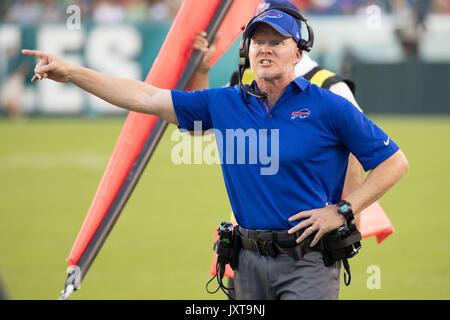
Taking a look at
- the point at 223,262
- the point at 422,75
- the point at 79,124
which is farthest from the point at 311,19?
the point at 223,262

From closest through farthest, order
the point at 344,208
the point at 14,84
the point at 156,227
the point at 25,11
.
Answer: the point at 344,208 < the point at 156,227 < the point at 14,84 < the point at 25,11

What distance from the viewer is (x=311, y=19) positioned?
902 inches

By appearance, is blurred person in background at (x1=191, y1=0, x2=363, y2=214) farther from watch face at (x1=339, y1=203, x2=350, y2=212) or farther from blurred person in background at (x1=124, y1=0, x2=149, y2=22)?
blurred person in background at (x1=124, y1=0, x2=149, y2=22)

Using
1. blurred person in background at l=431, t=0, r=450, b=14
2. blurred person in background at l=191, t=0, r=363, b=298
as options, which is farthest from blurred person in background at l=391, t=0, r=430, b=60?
blurred person in background at l=191, t=0, r=363, b=298

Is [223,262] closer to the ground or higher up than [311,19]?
closer to the ground

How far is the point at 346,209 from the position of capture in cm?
379

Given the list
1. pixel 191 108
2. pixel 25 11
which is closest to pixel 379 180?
pixel 191 108

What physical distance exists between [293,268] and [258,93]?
2.89 ft

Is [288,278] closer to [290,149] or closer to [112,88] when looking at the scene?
[290,149]

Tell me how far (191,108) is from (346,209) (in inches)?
36.9

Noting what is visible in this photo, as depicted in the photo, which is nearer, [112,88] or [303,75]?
[112,88]

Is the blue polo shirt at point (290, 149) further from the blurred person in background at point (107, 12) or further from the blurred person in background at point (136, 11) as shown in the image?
the blurred person in background at point (107, 12)

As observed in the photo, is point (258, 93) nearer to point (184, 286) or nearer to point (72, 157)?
point (184, 286)

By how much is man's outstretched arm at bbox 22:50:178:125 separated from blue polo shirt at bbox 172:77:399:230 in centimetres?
32
